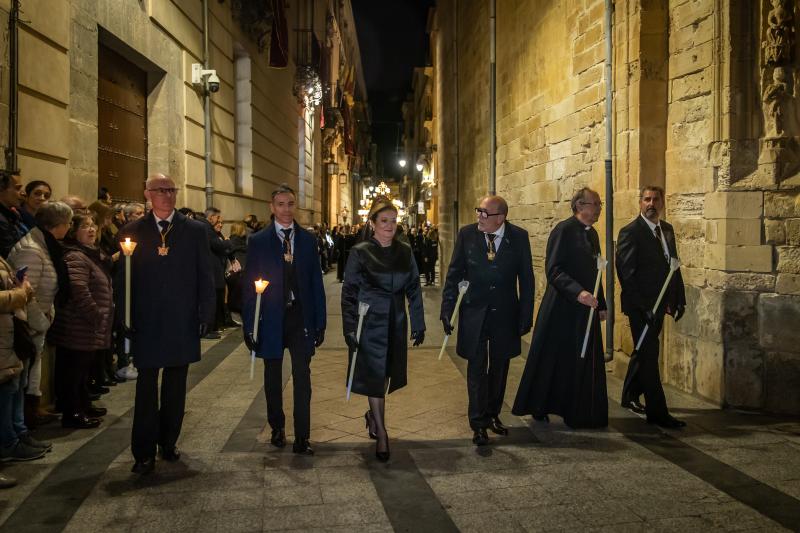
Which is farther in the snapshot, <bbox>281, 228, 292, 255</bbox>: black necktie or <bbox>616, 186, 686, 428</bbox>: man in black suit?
<bbox>616, 186, 686, 428</bbox>: man in black suit

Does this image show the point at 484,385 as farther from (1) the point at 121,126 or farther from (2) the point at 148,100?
(2) the point at 148,100

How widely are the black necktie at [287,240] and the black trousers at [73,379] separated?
2.03 m

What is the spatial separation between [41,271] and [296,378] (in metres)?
2.08

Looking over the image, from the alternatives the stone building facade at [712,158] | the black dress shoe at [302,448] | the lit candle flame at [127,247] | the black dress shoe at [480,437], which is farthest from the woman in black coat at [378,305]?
the stone building facade at [712,158]

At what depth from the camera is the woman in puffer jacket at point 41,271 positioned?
17.3 ft

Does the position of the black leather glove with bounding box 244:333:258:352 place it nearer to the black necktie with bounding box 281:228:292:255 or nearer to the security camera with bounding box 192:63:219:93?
the black necktie with bounding box 281:228:292:255

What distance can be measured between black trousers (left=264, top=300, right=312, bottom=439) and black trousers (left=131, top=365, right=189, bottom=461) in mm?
661

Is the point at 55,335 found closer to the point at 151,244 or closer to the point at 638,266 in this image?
the point at 151,244

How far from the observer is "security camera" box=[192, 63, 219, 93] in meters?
12.7

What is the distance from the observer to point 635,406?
640 cm

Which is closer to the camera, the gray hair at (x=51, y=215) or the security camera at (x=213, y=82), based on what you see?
the gray hair at (x=51, y=215)

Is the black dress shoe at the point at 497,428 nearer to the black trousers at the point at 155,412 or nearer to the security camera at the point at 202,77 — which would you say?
the black trousers at the point at 155,412

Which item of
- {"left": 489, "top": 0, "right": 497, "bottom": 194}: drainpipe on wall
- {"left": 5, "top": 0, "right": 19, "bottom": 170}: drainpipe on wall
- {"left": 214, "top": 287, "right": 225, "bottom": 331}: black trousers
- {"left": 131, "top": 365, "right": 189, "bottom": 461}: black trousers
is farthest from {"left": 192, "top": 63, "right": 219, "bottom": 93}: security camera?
{"left": 131, "top": 365, "right": 189, "bottom": 461}: black trousers

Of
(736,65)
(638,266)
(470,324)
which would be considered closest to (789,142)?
(736,65)
